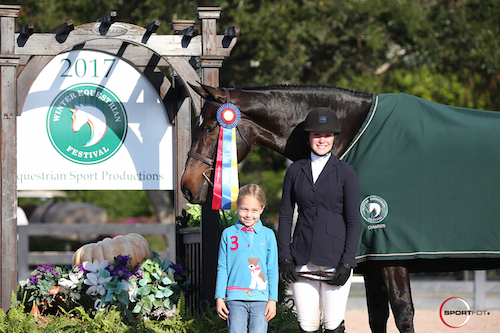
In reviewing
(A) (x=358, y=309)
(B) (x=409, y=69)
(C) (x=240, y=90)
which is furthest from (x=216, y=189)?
(B) (x=409, y=69)

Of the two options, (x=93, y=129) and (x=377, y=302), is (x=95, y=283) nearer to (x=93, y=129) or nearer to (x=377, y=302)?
(x=93, y=129)

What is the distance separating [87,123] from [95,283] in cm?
155

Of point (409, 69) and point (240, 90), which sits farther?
point (409, 69)

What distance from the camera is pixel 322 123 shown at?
326 centimetres

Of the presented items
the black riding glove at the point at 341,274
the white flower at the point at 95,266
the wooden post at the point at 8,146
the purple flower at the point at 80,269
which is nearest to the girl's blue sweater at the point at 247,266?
the black riding glove at the point at 341,274

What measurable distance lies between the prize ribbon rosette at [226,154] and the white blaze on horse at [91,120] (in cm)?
218

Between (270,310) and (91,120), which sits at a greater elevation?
(91,120)

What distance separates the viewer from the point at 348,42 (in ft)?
39.1

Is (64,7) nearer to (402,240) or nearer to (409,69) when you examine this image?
(409,69)

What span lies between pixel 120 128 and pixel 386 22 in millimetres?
7541

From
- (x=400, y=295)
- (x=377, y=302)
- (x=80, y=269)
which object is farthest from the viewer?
(x=80, y=269)

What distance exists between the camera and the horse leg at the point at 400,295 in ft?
11.7

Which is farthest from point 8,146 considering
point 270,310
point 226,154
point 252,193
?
point 270,310

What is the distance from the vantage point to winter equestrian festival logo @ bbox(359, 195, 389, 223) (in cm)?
360
